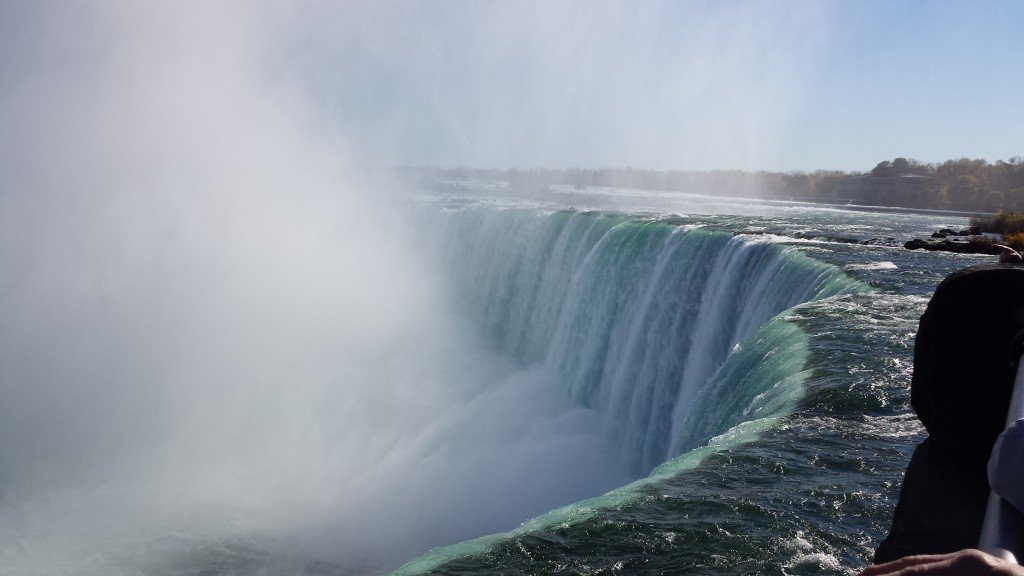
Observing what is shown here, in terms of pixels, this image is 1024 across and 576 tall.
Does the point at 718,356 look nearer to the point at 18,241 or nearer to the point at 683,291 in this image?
the point at 683,291

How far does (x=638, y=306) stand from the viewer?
533 inches

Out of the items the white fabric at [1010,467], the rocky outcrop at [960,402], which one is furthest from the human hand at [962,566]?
the rocky outcrop at [960,402]

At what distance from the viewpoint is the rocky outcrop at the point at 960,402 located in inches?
85.5

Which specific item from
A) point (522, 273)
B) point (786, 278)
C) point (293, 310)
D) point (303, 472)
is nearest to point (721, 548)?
point (786, 278)

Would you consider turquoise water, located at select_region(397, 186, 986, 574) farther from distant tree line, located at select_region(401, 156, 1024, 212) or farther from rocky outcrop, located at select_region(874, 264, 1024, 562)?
distant tree line, located at select_region(401, 156, 1024, 212)

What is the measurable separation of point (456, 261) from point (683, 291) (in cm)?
1348

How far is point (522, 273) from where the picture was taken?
20594mm

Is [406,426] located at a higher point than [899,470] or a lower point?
lower

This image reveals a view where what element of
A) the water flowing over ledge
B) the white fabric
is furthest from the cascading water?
the white fabric

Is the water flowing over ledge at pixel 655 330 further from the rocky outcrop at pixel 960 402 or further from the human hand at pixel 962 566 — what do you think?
the human hand at pixel 962 566

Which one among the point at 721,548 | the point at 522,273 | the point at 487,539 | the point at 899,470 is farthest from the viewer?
the point at 522,273

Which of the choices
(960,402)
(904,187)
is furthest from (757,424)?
(904,187)

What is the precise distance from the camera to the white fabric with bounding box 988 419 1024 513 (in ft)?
3.23

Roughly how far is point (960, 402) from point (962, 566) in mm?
1689
